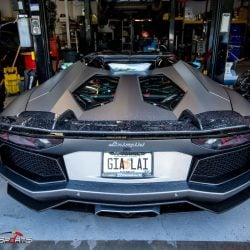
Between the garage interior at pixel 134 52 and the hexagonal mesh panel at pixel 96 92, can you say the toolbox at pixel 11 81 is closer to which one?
the garage interior at pixel 134 52

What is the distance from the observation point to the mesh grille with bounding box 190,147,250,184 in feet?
5.01

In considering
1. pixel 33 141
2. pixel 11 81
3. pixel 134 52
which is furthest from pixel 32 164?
pixel 11 81

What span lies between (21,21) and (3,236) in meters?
3.06

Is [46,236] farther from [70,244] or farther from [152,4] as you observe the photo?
[152,4]

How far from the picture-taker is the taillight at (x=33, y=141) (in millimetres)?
1486

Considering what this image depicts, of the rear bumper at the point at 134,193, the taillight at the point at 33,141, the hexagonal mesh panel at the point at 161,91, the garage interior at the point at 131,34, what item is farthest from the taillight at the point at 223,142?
the garage interior at the point at 131,34

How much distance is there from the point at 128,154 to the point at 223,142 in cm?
49

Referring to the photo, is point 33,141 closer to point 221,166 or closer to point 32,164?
point 32,164

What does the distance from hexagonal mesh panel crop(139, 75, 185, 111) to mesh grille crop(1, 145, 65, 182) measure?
2.22ft

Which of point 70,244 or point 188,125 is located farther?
point 70,244

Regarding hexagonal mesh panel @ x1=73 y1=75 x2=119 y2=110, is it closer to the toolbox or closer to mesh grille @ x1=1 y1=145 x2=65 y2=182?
mesh grille @ x1=1 y1=145 x2=65 y2=182

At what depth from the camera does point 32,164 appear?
1.63 meters

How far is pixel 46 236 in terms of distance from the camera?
1804 millimetres

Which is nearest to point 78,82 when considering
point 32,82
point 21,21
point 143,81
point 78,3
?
point 143,81
